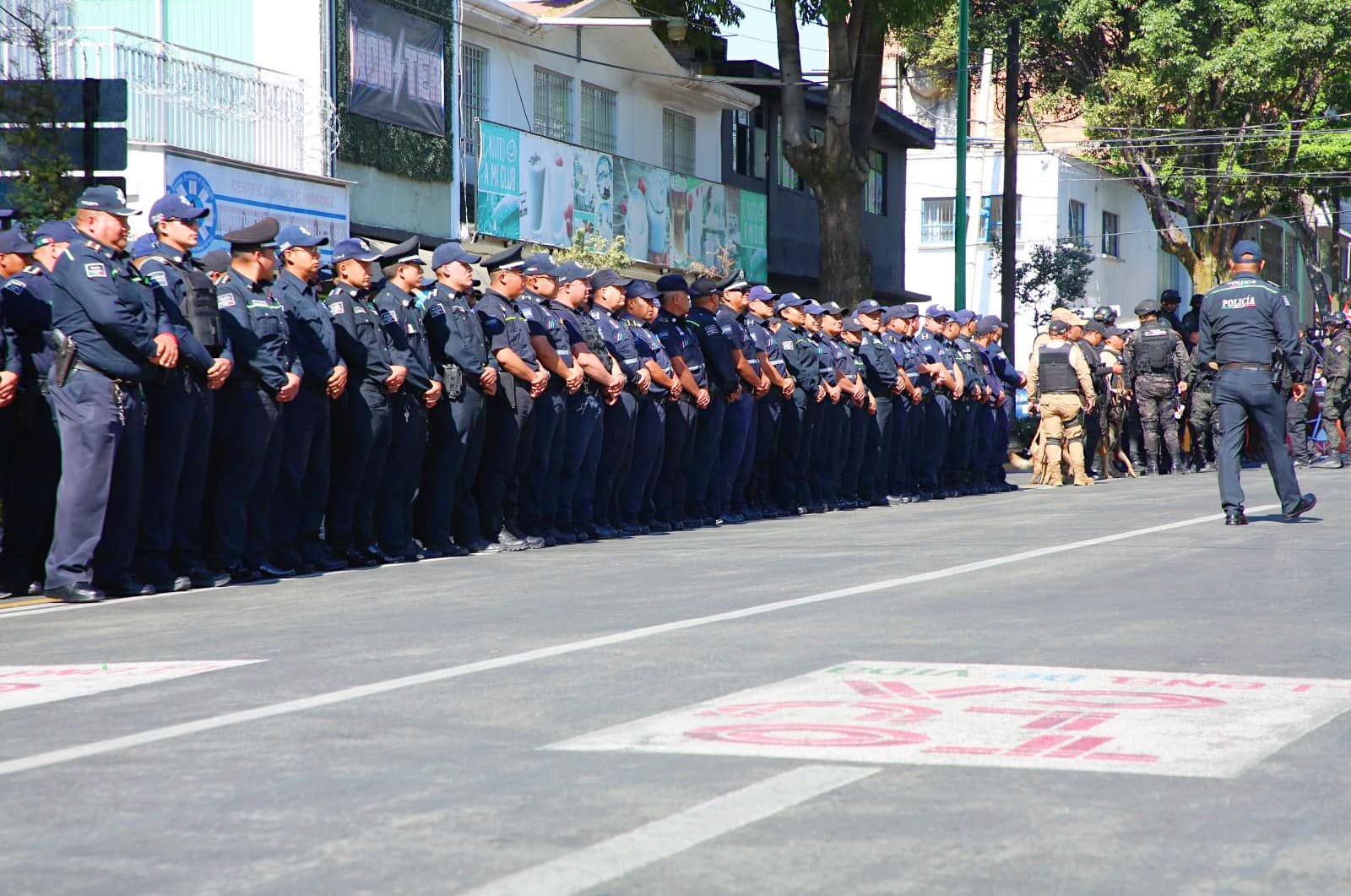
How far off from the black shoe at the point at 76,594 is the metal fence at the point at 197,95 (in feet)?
35.9

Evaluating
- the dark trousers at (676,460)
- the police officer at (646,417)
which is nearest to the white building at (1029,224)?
the dark trousers at (676,460)

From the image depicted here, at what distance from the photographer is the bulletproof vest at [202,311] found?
36.8 feet

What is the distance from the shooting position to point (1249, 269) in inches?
599

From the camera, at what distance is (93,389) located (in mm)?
10633

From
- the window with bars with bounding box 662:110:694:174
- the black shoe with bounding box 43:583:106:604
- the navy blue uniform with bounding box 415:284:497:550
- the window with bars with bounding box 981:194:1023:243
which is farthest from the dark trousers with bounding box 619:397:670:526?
the window with bars with bounding box 981:194:1023:243

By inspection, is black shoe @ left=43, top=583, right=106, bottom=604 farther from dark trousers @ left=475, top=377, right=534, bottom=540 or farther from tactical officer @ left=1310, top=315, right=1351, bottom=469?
tactical officer @ left=1310, top=315, right=1351, bottom=469

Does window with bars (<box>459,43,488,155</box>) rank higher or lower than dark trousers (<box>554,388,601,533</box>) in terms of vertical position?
higher

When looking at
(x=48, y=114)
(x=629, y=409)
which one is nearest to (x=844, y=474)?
(x=629, y=409)

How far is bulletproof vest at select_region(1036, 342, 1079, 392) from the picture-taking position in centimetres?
2352

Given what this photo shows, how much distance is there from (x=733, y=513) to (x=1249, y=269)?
16.2 ft

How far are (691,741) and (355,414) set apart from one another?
7544 mm

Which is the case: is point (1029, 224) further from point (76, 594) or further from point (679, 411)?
point (76, 594)

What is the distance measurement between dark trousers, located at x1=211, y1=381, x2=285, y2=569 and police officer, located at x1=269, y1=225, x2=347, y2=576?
0.33 meters

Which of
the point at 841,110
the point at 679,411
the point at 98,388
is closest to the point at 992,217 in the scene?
the point at 841,110
